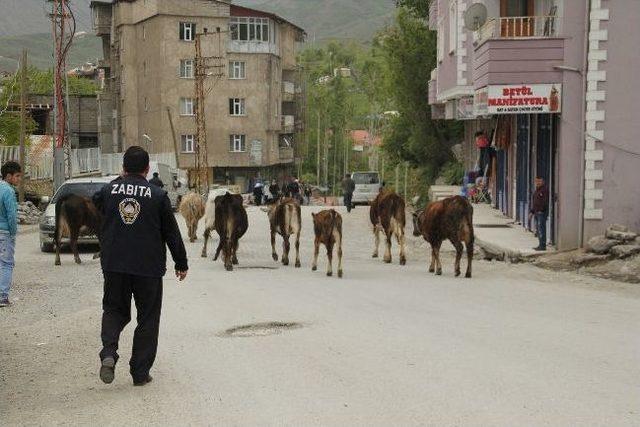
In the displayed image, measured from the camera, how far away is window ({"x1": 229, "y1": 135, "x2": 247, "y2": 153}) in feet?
244

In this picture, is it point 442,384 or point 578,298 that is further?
point 578,298

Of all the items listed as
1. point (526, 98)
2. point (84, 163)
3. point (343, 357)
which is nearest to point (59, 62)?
point (84, 163)

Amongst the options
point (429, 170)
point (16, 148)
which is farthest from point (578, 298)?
point (16, 148)

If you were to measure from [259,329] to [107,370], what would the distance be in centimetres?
329

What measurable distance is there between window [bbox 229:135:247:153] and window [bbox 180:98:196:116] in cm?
356

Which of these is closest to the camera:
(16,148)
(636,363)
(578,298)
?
(636,363)

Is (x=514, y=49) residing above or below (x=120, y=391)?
above

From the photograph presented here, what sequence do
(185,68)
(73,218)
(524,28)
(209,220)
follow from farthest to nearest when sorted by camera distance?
(185,68) → (524,28) → (209,220) → (73,218)

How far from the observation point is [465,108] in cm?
2753

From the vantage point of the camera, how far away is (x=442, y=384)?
25.7 feet

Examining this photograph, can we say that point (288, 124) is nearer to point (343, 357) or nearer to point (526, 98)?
point (526, 98)

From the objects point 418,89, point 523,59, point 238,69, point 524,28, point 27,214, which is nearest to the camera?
point 523,59

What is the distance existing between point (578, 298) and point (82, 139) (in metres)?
78.6

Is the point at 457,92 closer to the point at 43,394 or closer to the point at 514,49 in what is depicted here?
the point at 514,49
